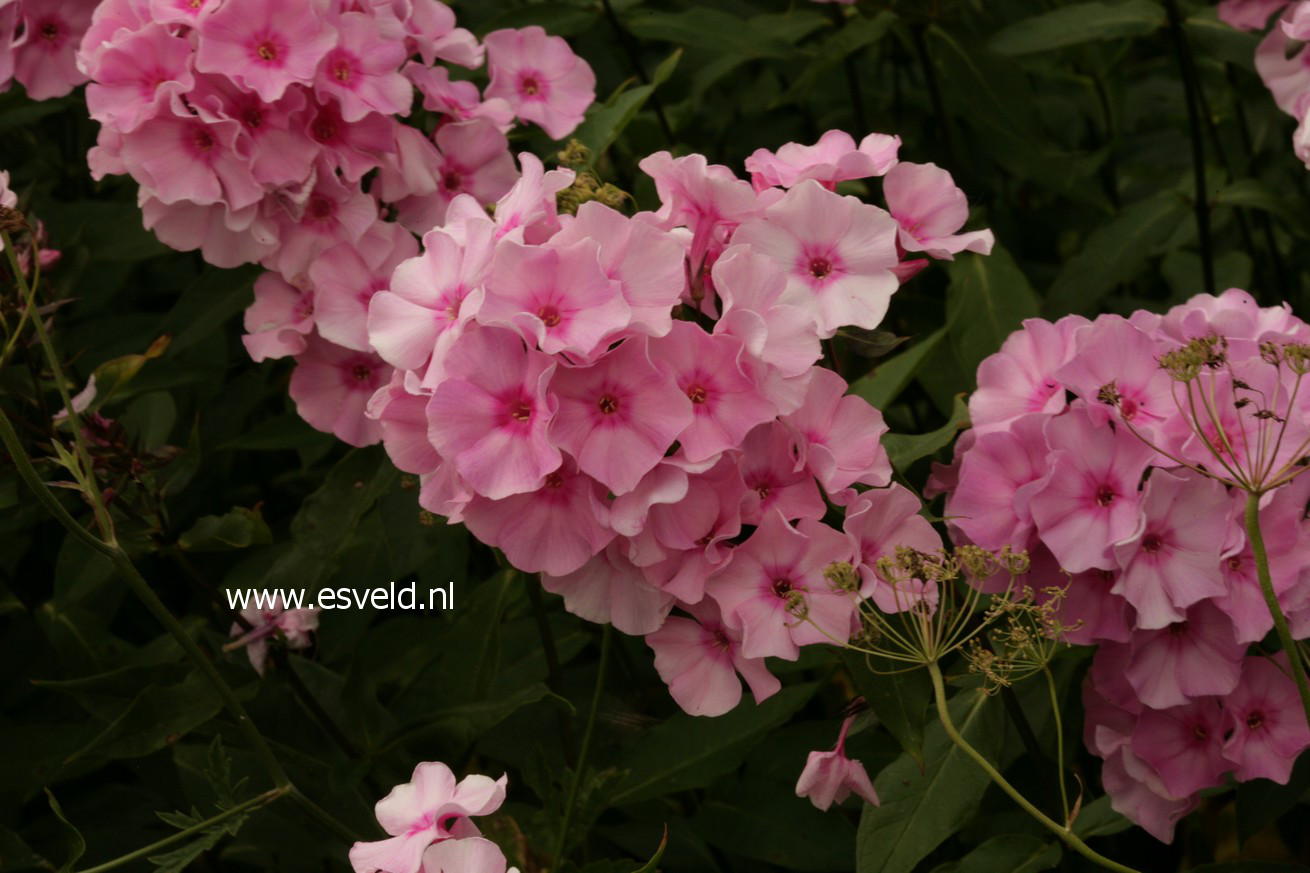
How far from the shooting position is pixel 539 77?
6.79ft

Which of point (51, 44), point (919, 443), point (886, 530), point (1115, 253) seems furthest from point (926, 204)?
point (51, 44)

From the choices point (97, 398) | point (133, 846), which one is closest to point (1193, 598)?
point (97, 398)

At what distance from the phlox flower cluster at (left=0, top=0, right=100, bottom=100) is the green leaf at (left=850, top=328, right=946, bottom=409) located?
114cm

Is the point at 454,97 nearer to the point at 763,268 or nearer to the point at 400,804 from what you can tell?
the point at 763,268

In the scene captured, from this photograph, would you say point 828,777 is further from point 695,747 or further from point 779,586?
point 695,747

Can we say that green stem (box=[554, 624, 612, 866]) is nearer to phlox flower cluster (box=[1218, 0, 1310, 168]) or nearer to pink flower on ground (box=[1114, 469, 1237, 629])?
pink flower on ground (box=[1114, 469, 1237, 629])

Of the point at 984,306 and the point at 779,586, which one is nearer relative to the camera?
the point at 779,586

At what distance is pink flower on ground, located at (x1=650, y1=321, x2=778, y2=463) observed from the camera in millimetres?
1256

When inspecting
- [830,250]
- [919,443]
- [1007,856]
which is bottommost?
[1007,856]

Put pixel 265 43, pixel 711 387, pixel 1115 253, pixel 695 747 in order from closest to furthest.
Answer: pixel 711 387 → pixel 265 43 → pixel 695 747 → pixel 1115 253

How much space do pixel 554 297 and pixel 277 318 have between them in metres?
0.73

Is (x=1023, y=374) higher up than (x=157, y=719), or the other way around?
(x=1023, y=374)

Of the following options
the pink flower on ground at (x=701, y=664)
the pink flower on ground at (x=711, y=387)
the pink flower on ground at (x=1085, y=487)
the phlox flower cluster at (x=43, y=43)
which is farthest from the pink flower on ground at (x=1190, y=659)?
the phlox flower cluster at (x=43, y=43)

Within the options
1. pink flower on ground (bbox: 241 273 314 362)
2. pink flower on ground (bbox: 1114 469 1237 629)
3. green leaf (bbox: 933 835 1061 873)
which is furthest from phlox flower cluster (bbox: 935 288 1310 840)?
pink flower on ground (bbox: 241 273 314 362)
